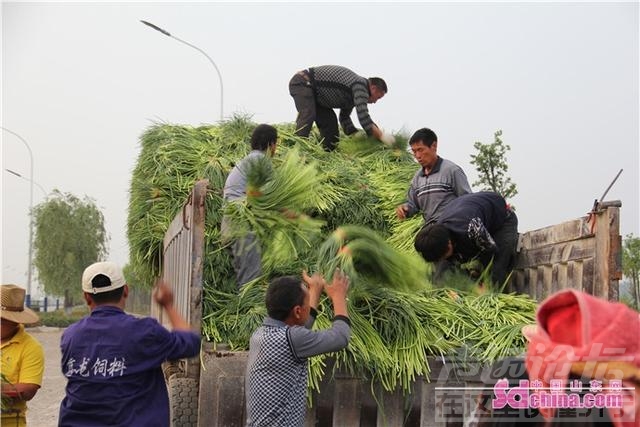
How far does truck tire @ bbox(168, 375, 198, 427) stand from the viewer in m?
3.61

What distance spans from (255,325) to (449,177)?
6.85ft

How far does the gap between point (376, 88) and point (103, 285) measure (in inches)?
152

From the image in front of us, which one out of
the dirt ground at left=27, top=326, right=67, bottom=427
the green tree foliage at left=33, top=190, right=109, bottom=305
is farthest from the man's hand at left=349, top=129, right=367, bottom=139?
the green tree foliage at left=33, top=190, right=109, bottom=305

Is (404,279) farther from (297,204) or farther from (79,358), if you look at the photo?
(79,358)

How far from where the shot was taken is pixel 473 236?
14.5ft

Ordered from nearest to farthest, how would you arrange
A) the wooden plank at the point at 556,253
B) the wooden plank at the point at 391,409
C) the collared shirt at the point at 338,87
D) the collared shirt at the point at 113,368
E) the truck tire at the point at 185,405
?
1. the collared shirt at the point at 113,368
2. the wooden plank at the point at 391,409
3. the truck tire at the point at 185,405
4. the wooden plank at the point at 556,253
5. the collared shirt at the point at 338,87

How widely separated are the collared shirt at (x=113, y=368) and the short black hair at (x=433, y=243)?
180 cm

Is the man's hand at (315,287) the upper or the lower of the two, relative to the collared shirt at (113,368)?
upper

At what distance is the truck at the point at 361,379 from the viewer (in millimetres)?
3246

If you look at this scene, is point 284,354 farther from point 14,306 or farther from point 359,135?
point 359,135

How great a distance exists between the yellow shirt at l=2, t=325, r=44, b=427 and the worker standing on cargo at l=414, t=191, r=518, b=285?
211 cm

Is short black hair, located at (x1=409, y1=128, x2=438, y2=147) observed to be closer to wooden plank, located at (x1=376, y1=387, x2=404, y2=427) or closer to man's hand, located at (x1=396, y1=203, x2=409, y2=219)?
man's hand, located at (x1=396, y1=203, x2=409, y2=219)

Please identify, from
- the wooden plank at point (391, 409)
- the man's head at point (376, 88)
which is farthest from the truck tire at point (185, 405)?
the man's head at point (376, 88)

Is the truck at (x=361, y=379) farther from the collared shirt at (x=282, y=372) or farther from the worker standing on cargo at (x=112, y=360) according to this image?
the worker standing on cargo at (x=112, y=360)
